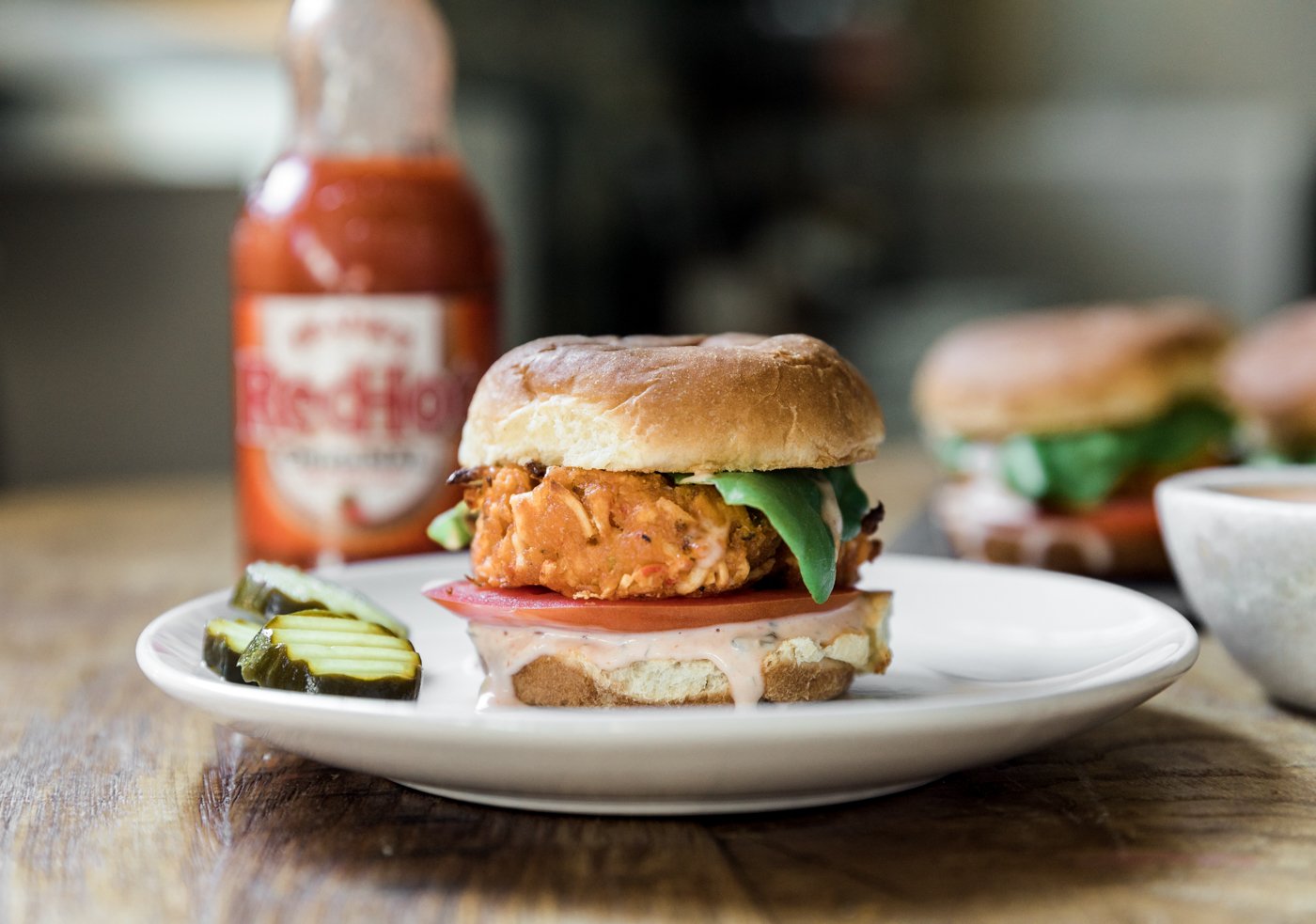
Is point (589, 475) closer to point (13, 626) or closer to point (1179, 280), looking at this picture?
point (13, 626)

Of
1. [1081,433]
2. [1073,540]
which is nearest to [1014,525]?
[1073,540]

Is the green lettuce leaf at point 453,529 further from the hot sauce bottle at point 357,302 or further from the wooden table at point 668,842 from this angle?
the hot sauce bottle at point 357,302

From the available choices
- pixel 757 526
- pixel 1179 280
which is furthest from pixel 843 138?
pixel 757 526

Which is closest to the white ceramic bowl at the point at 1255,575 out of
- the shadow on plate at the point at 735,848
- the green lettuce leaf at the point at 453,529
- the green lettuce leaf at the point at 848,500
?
the shadow on plate at the point at 735,848

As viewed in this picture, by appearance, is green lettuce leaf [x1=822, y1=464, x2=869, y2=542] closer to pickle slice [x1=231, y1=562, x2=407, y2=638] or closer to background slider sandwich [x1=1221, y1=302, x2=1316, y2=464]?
pickle slice [x1=231, y1=562, x2=407, y2=638]

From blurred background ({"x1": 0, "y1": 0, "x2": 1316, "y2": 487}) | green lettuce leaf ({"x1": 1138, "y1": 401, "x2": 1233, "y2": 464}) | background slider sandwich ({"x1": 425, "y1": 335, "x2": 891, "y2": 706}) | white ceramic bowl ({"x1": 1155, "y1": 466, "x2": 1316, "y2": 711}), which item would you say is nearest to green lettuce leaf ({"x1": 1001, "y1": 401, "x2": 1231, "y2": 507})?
green lettuce leaf ({"x1": 1138, "y1": 401, "x2": 1233, "y2": 464})
